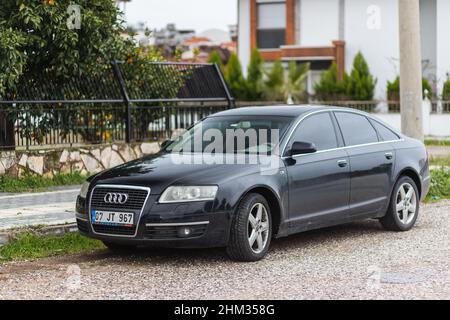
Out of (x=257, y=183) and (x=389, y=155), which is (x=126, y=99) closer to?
(x=389, y=155)

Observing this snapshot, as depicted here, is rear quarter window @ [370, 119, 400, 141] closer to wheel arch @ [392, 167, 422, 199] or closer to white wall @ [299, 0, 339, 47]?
wheel arch @ [392, 167, 422, 199]

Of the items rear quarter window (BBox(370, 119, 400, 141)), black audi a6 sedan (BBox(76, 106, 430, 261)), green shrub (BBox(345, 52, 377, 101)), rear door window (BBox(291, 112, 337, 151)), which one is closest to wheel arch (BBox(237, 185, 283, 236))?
black audi a6 sedan (BBox(76, 106, 430, 261))

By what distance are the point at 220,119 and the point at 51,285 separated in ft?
11.0

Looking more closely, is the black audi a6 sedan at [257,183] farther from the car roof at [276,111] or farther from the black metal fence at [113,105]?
the black metal fence at [113,105]

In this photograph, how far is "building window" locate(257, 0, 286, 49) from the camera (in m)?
42.4

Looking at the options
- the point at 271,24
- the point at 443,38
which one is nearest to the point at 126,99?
the point at 443,38

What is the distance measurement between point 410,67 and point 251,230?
660cm

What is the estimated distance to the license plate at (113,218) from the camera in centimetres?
895

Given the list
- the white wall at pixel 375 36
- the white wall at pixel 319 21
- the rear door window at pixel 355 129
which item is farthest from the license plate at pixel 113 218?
the white wall at pixel 319 21

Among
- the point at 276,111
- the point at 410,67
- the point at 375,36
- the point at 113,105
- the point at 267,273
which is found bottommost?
the point at 267,273

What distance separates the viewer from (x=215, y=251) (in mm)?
9859

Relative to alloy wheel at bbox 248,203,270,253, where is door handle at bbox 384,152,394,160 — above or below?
above

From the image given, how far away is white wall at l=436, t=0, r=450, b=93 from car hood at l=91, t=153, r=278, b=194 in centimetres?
2990
